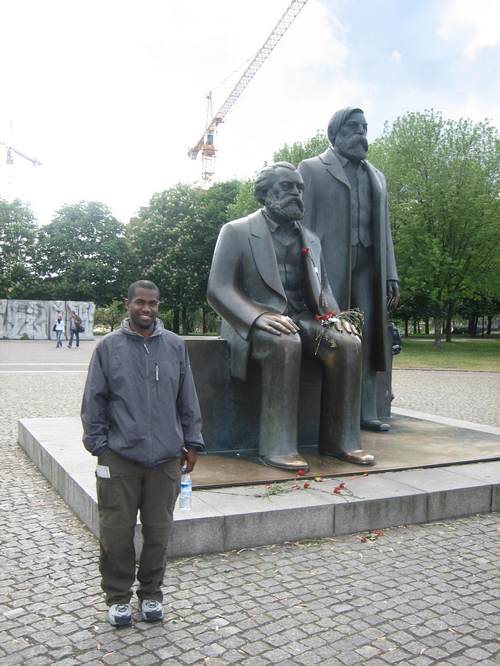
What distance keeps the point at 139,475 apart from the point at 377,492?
2.19 m

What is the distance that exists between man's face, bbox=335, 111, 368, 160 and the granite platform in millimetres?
2782

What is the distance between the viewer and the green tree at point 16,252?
4228cm

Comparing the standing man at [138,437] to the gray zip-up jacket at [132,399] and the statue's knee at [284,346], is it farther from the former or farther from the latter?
the statue's knee at [284,346]

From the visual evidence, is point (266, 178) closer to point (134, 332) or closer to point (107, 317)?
point (134, 332)

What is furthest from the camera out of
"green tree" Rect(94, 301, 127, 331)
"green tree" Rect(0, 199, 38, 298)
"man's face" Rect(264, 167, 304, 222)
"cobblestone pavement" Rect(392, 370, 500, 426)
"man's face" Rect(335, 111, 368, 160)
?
"green tree" Rect(94, 301, 127, 331)

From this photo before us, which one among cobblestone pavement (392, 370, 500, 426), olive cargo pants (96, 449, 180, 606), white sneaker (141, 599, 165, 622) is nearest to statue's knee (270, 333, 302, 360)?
olive cargo pants (96, 449, 180, 606)

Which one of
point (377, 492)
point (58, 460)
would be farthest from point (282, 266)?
point (58, 460)

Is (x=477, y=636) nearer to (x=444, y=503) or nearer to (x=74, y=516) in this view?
(x=444, y=503)

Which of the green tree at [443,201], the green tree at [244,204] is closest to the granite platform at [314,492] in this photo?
the green tree at [443,201]

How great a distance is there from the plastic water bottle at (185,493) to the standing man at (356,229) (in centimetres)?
311

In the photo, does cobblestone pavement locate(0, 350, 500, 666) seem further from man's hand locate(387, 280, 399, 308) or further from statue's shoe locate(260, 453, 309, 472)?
man's hand locate(387, 280, 399, 308)

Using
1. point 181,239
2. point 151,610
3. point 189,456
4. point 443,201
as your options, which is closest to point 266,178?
Result: point 189,456

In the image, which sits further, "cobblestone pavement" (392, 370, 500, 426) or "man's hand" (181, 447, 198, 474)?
"cobblestone pavement" (392, 370, 500, 426)

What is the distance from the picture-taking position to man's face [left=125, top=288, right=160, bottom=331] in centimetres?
314
